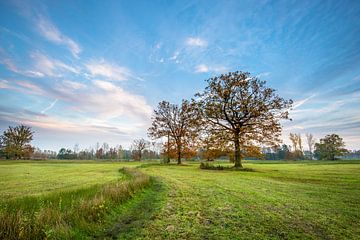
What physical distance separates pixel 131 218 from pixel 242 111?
1004 inches

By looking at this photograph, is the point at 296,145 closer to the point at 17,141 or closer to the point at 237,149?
the point at 237,149

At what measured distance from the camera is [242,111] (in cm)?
2961

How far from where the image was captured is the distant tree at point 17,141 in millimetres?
81500

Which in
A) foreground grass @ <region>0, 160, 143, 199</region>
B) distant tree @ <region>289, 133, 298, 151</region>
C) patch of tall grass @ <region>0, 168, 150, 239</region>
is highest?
distant tree @ <region>289, 133, 298, 151</region>

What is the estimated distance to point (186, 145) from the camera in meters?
48.5

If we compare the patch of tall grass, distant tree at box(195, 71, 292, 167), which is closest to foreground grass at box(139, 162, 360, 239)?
the patch of tall grass

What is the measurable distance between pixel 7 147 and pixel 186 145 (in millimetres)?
76540

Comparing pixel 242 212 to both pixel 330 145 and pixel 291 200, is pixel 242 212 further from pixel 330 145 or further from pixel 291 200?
pixel 330 145

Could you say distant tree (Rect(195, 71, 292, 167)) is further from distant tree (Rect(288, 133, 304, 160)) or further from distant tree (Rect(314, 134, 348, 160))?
distant tree (Rect(288, 133, 304, 160))

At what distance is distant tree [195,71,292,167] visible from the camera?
2853 centimetres

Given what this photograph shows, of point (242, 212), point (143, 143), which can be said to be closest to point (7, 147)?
point (143, 143)

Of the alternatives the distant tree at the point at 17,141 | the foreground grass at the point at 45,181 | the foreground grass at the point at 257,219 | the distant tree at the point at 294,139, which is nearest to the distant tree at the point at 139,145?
the distant tree at the point at 17,141

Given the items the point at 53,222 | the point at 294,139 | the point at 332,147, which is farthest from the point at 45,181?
the point at 294,139

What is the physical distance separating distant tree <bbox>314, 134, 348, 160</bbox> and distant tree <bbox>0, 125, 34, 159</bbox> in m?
130
